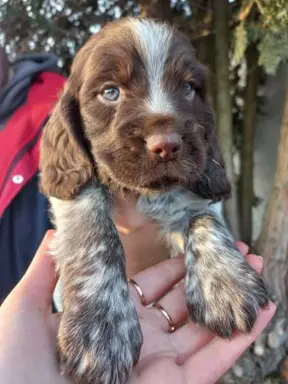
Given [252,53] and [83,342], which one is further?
[252,53]

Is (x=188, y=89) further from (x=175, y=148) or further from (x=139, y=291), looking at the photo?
(x=139, y=291)

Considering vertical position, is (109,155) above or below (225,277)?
above

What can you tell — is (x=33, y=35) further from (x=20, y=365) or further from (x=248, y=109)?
(x=20, y=365)

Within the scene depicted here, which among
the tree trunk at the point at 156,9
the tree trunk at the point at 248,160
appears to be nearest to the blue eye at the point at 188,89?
the tree trunk at the point at 156,9

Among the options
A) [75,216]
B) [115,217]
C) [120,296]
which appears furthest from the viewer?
[115,217]

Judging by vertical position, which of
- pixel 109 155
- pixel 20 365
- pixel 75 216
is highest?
pixel 109 155

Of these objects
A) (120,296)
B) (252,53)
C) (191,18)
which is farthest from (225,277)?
(191,18)

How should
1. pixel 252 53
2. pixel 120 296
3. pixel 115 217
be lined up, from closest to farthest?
1. pixel 120 296
2. pixel 115 217
3. pixel 252 53
